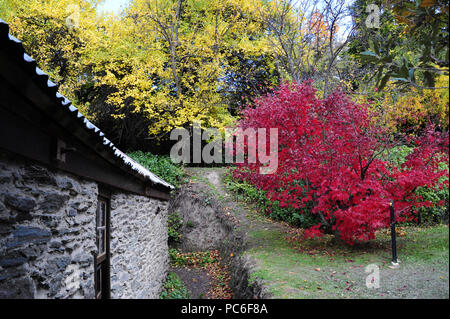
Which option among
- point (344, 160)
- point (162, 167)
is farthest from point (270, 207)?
point (344, 160)

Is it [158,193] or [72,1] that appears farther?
[72,1]

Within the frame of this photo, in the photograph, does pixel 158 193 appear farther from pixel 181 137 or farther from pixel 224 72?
pixel 224 72

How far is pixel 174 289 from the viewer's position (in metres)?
8.05

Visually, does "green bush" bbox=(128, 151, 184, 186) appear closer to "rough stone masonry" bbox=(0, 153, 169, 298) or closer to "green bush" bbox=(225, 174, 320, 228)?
"green bush" bbox=(225, 174, 320, 228)

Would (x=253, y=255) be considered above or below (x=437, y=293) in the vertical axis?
below

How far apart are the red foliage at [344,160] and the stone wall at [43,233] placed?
4013mm

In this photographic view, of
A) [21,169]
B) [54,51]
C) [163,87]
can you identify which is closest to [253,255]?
[21,169]

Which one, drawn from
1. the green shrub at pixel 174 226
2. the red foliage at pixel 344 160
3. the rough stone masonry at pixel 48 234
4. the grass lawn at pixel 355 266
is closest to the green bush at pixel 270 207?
the grass lawn at pixel 355 266

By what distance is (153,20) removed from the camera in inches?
511

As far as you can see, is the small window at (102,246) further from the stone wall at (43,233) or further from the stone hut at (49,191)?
the stone wall at (43,233)

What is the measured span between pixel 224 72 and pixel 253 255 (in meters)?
10.5

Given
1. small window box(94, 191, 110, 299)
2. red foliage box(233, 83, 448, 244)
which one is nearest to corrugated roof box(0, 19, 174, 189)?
small window box(94, 191, 110, 299)

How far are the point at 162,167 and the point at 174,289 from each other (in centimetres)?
591

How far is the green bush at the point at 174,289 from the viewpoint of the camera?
25.0 ft
